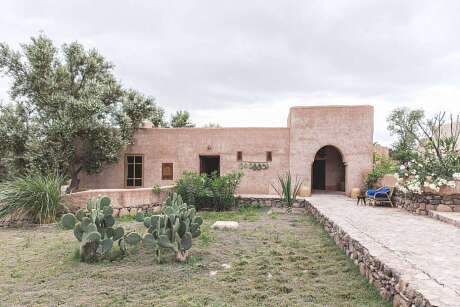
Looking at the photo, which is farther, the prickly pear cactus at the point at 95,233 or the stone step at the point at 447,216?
the stone step at the point at 447,216

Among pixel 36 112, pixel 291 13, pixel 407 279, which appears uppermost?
pixel 291 13

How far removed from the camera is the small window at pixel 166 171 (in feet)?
38.6

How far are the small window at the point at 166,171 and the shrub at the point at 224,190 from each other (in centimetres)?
316

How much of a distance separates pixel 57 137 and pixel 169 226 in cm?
800

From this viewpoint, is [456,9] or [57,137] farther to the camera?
[57,137]

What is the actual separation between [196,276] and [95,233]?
1537mm

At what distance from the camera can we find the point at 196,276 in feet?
11.9

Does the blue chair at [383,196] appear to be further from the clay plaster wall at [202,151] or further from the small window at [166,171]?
A: the small window at [166,171]

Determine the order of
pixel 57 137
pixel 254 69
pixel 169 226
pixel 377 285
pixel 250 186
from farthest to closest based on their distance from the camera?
pixel 254 69 → pixel 250 186 → pixel 57 137 → pixel 169 226 → pixel 377 285

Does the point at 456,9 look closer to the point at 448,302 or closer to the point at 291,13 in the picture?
the point at 291,13

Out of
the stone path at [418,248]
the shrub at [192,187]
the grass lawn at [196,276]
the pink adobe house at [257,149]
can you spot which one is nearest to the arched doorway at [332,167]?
the pink adobe house at [257,149]

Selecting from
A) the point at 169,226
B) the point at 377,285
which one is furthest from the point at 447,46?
the point at 169,226

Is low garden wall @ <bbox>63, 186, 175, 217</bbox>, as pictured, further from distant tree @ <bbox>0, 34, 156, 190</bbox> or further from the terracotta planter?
the terracotta planter

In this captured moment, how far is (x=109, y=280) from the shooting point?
347cm
